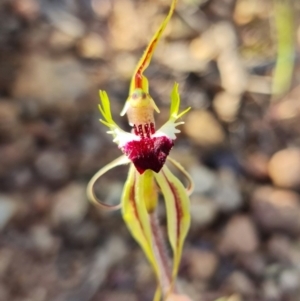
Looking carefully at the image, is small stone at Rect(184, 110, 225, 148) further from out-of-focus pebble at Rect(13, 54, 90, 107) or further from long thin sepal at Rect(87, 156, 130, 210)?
long thin sepal at Rect(87, 156, 130, 210)

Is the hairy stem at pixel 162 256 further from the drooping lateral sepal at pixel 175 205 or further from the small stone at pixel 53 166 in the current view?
the small stone at pixel 53 166

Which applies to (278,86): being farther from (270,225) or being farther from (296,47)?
(270,225)

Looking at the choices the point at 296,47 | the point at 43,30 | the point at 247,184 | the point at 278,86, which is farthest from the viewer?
the point at 43,30

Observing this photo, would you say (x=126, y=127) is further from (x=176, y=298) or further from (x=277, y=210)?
(x=176, y=298)

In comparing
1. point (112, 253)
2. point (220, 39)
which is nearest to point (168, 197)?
point (112, 253)


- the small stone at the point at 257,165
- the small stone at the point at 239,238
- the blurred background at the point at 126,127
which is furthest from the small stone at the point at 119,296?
the small stone at the point at 257,165

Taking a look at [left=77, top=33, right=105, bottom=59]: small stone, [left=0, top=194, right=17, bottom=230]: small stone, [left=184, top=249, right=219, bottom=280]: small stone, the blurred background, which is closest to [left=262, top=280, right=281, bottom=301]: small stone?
the blurred background
